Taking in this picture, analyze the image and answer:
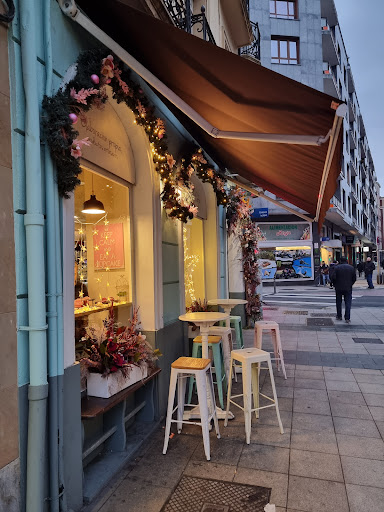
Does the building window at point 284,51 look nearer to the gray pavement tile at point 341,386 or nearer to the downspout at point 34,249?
the gray pavement tile at point 341,386

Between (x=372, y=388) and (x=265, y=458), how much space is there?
2636mm

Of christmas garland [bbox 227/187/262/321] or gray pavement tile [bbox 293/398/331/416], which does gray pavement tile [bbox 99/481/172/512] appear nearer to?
gray pavement tile [bbox 293/398/331/416]

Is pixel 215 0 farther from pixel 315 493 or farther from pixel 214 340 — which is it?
pixel 315 493

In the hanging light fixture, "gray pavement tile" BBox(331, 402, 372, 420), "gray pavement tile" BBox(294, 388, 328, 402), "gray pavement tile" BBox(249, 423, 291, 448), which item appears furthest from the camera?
"gray pavement tile" BBox(294, 388, 328, 402)

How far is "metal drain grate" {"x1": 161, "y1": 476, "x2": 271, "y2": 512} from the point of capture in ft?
9.44

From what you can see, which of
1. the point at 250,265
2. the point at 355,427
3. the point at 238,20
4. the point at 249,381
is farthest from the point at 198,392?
the point at 238,20

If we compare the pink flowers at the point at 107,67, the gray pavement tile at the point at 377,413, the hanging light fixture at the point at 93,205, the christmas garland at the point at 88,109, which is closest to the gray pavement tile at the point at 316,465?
the gray pavement tile at the point at 377,413

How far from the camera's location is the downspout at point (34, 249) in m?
2.47

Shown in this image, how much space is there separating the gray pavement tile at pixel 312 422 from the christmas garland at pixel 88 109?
9.33 ft

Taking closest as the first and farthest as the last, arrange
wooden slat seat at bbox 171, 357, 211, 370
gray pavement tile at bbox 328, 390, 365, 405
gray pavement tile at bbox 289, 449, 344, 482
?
gray pavement tile at bbox 289, 449, 344, 482 → wooden slat seat at bbox 171, 357, 211, 370 → gray pavement tile at bbox 328, 390, 365, 405

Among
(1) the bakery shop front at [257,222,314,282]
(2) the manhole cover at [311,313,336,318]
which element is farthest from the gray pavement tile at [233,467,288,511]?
(1) the bakery shop front at [257,222,314,282]

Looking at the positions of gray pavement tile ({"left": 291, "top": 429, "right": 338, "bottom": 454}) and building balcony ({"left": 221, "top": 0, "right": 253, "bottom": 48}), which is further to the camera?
building balcony ({"left": 221, "top": 0, "right": 253, "bottom": 48})

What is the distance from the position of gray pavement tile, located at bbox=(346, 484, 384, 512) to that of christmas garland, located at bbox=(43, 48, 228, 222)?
3175 millimetres

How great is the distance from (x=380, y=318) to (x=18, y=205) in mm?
11722
